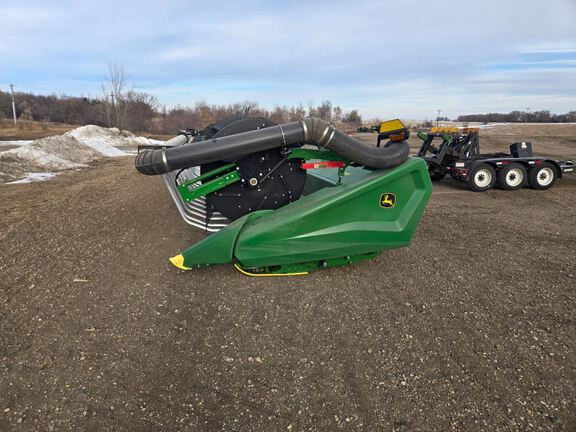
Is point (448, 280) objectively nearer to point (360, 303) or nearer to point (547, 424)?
point (360, 303)

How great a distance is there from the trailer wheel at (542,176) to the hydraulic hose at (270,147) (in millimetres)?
7150

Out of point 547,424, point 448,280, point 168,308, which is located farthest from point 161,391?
point 448,280

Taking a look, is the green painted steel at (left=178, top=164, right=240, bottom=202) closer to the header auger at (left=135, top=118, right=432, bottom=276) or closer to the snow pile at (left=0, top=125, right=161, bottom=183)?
the header auger at (left=135, top=118, right=432, bottom=276)

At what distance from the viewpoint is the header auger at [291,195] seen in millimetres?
3414

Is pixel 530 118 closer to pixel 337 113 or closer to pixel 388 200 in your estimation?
pixel 337 113

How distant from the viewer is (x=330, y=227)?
351cm

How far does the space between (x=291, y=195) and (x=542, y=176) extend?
8160 millimetres

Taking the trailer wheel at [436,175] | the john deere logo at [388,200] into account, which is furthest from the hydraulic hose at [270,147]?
the trailer wheel at [436,175]

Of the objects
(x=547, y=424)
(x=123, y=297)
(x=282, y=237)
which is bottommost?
(x=547, y=424)

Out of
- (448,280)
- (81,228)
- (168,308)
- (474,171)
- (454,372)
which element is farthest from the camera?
(474,171)

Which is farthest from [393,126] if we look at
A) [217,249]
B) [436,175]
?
[436,175]

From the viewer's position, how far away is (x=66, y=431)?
2002mm

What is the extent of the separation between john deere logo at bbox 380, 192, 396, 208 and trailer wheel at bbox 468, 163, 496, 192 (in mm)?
6089

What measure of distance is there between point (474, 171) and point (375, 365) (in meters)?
7.61
